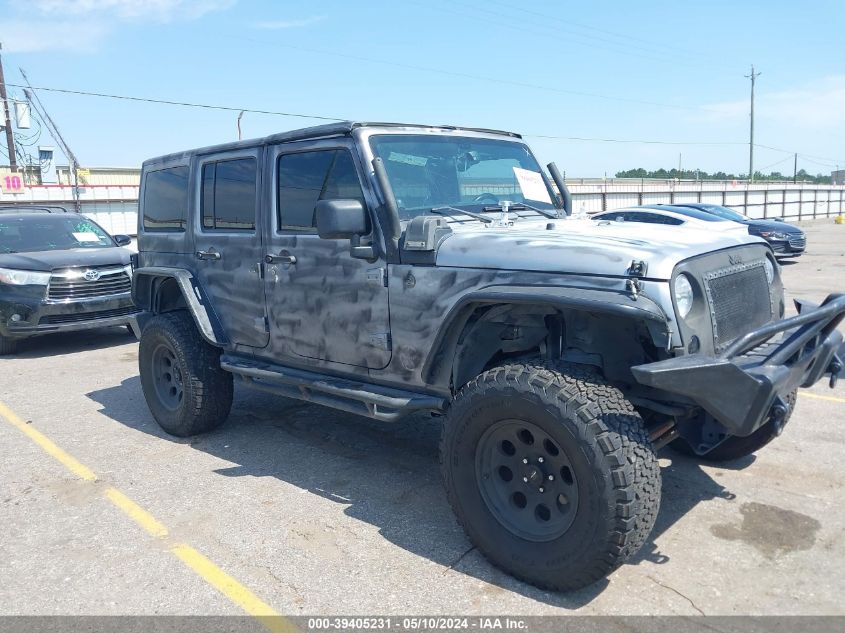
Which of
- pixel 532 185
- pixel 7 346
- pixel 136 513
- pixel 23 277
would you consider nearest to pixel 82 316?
pixel 23 277

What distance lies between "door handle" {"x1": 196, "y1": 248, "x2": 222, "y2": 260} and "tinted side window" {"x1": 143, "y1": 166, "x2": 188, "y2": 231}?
38 centimetres

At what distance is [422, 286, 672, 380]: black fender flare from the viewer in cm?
289

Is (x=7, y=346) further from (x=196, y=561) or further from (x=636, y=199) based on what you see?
(x=636, y=199)

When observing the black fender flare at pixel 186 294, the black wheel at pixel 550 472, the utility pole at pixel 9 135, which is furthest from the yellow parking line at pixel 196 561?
the utility pole at pixel 9 135

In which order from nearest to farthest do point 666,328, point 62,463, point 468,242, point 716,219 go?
point 666,328, point 468,242, point 62,463, point 716,219

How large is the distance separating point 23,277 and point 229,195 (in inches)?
205

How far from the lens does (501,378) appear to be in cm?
318

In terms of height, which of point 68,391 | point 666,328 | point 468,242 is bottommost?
point 68,391

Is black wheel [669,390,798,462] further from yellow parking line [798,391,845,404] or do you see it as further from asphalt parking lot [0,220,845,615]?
yellow parking line [798,391,845,404]

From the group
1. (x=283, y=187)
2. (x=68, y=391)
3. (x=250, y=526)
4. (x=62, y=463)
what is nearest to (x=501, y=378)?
(x=250, y=526)

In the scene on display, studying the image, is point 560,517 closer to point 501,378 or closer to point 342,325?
point 501,378

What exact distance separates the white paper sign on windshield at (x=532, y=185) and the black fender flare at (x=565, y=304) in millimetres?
1483

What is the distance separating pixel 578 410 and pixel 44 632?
96.7 inches

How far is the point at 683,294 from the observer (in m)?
3.05
